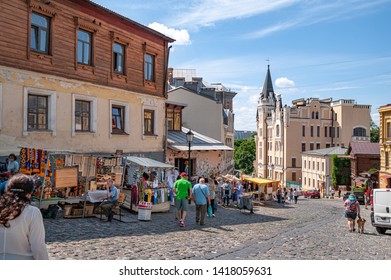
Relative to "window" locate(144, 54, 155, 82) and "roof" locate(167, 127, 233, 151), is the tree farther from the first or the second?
"window" locate(144, 54, 155, 82)

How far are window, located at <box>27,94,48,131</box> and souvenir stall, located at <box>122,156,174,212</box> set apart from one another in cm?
297

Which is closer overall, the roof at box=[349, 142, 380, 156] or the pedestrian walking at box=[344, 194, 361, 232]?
the pedestrian walking at box=[344, 194, 361, 232]

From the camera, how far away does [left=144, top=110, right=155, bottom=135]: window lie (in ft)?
65.7

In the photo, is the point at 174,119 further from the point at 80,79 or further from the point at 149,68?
the point at 80,79

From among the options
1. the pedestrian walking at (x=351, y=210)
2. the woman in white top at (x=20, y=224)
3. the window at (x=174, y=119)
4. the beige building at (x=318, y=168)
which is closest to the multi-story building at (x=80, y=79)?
the window at (x=174, y=119)

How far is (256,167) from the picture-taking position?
8350cm

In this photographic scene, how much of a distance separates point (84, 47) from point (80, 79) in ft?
4.00

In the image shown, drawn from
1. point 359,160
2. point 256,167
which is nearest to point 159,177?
point 359,160

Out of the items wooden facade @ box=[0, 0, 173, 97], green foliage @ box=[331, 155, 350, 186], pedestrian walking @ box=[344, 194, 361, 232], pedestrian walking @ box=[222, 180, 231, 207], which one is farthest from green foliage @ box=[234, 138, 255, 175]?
pedestrian walking @ box=[344, 194, 361, 232]

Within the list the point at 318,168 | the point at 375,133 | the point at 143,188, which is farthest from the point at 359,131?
the point at 143,188

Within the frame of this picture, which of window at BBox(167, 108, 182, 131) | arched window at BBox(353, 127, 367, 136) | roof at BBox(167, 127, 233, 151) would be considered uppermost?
arched window at BBox(353, 127, 367, 136)

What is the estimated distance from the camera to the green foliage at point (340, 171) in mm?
53031

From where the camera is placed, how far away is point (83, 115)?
1639 centimetres
